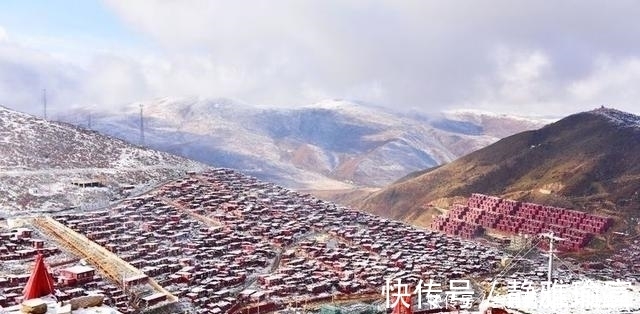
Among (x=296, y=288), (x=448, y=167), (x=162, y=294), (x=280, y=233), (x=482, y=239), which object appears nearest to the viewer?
(x=162, y=294)

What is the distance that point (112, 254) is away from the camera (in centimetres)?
5588

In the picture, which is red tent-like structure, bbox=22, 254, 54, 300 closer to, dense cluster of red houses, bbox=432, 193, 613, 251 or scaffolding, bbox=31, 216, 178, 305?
scaffolding, bbox=31, 216, 178, 305

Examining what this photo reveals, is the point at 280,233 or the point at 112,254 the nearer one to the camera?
the point at 112,254

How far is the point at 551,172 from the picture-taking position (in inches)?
4636

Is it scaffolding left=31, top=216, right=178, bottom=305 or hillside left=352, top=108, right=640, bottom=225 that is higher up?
hillside left=352, top=108, right=640, bottom=225

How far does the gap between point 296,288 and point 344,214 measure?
106ft

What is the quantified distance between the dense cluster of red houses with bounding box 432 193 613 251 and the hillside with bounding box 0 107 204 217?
42.6 metres

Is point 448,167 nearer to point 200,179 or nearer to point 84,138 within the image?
point 200,179

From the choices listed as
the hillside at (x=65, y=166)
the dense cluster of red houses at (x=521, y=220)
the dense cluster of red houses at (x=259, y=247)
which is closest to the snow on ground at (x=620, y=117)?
the dense cluster of red houses at (x=521, y=220)

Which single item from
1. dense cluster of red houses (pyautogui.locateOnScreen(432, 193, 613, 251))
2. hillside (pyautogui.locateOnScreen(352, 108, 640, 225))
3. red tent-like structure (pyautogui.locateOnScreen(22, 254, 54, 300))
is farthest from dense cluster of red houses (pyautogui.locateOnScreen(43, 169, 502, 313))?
hillside (pyautogui.locateOnScreen(352, 108, 640, 225))

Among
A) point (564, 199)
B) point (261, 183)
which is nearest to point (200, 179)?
point (261, 183)

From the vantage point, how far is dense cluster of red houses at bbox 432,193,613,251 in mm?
87500

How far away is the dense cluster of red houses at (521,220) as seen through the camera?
87.5 meters

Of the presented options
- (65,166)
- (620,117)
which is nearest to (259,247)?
(65,166)
